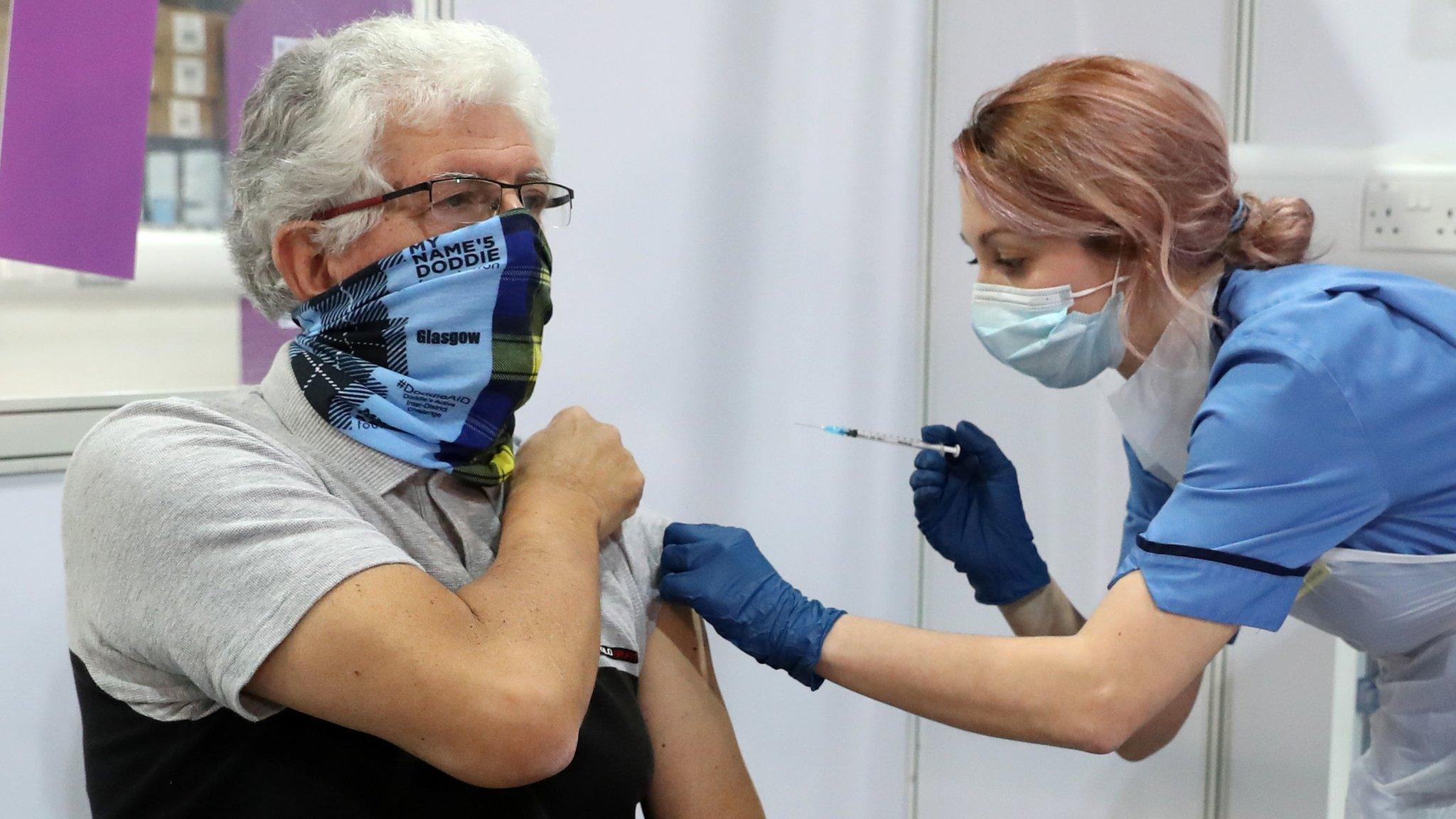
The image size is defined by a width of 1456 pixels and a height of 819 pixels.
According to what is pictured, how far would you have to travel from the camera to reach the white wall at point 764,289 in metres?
2.00

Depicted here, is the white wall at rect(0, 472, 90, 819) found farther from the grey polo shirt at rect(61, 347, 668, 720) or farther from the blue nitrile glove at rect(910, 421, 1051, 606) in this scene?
the blue nitrile glove at rect(910, 421, 1051, 606)

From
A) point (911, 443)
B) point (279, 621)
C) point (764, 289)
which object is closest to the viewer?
point (279, 621)

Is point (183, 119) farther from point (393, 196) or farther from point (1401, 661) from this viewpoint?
point (1401, 661)

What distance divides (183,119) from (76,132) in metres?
0.12

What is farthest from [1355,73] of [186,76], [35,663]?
[35,663]

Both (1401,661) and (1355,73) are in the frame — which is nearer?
(1401,661)

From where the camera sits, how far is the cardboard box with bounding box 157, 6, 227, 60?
1.50m

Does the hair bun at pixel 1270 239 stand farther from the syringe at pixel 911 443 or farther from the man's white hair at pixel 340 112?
the man's white hair at pixel 340 112

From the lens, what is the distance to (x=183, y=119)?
5.01ft

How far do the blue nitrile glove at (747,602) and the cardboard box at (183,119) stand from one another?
78 centimetres

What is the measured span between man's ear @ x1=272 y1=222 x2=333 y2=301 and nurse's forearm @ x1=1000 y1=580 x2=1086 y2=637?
41.4 inches

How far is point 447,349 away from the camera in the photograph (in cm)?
116

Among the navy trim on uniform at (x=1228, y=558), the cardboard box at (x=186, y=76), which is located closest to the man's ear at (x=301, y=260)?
the cardboard box at (x=186, y=76)

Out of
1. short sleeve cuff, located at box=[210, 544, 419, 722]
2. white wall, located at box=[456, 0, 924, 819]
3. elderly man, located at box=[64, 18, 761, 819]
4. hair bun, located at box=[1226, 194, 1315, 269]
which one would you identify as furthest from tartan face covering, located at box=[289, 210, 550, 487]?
hair bun, located at box=[1226, 194, 1315, 269]
